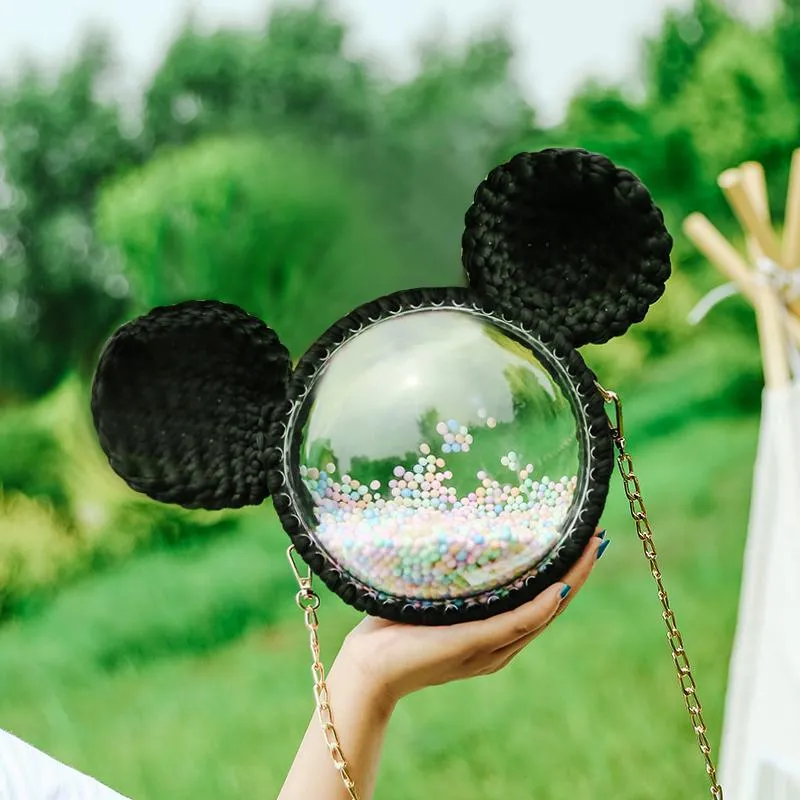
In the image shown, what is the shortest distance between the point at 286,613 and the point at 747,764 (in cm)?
116

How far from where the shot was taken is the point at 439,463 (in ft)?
1.68

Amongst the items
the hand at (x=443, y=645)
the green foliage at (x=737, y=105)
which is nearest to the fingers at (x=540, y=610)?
the hand at (x=443, y=645)

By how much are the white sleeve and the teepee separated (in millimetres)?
708

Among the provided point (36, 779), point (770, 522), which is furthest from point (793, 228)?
point (36, 779)

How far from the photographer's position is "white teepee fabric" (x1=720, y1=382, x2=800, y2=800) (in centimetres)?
108

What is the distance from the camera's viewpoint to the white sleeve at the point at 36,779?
0.56m

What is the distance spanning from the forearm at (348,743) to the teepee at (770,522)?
635 millimetres

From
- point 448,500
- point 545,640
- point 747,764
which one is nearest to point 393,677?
point 448,500

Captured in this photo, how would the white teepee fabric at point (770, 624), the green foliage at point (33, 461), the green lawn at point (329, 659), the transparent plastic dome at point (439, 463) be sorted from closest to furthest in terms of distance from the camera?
the transparent plastic dome at point (439, 463), the white teepee fabric at point (770, 624), the green lawn at point (329, 659), the green foliage at point (33, 461)

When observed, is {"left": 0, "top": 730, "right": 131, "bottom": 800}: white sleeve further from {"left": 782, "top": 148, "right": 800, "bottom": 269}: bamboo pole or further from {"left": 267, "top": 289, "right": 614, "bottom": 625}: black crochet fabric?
{"left": 782, "top": 148, "right": 800, "bottom": 269}: bamboo pole

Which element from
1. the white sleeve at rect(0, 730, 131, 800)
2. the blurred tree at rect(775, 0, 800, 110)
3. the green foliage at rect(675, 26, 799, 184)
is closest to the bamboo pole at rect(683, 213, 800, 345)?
the white sleeve at rect(0, 730, 131, 800)

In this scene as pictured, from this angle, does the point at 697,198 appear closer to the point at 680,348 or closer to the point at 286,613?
the point at 680,348

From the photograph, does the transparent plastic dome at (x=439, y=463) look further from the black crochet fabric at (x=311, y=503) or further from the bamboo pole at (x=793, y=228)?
the bamboo pole at (x=793, y=228)

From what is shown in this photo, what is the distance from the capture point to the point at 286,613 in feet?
6.81
